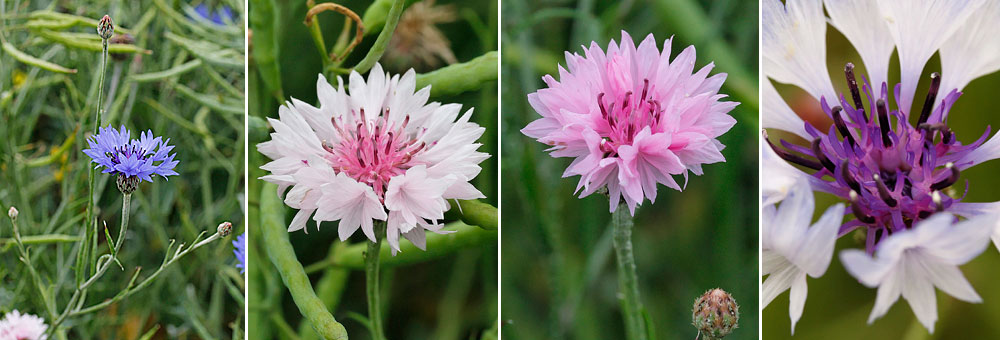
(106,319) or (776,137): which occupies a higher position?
(776,137)

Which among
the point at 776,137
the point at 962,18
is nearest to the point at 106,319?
the point at 776,137

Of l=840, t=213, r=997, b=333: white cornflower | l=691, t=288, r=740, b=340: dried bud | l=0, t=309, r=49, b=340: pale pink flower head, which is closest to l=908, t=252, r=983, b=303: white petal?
l=840, t=213, r=997, b=333: white cornflower

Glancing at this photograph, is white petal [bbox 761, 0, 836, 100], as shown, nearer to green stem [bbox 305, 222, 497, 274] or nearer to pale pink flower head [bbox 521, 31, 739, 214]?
pale pink flower head [bbox 521, 31, 739, 214]

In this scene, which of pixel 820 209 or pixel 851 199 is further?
pixel 820 209

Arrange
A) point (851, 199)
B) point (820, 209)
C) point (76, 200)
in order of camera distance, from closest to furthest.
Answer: point (851, 199), point (820, 209), point (76, 200)

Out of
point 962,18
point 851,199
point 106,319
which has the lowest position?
point 106,319

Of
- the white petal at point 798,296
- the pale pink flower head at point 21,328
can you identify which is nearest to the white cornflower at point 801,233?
the white petal at point 798,296

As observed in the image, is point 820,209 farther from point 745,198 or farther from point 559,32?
point 559,32
